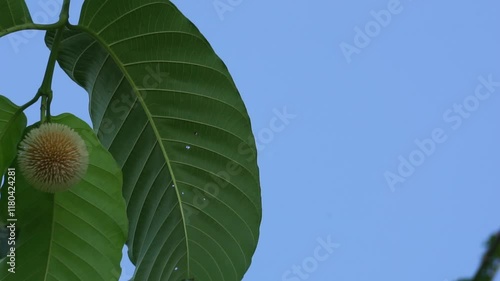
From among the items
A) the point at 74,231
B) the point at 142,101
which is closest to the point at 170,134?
the point at 142,101

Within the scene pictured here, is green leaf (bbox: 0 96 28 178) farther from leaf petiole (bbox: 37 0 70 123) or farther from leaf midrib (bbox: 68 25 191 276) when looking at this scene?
leaf midrib (bbox: 68 25 191 276)

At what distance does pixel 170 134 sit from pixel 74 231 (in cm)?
33

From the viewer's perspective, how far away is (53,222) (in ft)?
5.35

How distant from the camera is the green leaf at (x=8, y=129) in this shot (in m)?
1.51

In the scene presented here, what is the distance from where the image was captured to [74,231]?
5.38 ft

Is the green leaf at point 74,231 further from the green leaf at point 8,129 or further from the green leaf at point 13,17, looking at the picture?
the green leaf at point 13,17

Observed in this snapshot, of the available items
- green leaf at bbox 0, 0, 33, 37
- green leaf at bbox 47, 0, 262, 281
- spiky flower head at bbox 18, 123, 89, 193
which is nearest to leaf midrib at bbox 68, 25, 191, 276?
green leaf at bbox 47, 0, 262, 281

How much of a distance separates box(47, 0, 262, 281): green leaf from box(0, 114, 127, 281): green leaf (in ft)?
0.50

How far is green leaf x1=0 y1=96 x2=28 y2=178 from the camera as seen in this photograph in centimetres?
151

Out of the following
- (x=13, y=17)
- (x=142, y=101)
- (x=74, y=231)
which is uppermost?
(x=13, y=17)

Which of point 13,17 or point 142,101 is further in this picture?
point 142,101

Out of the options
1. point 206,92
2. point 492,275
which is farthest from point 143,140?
point 492,275

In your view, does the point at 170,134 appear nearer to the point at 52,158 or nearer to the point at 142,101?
the point at 142,101

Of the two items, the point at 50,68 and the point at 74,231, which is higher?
the point at 50,68
